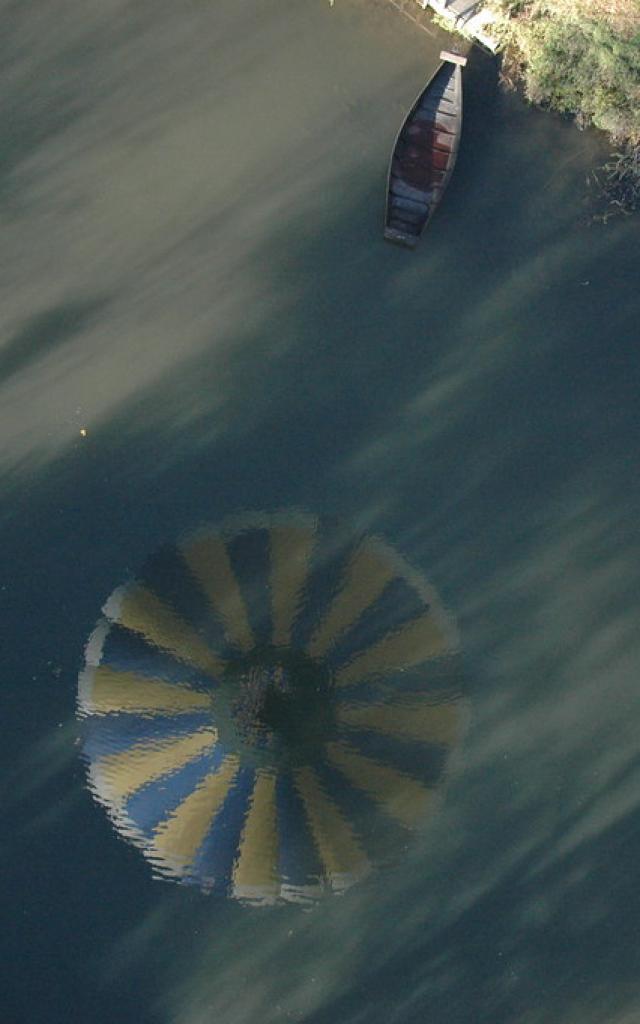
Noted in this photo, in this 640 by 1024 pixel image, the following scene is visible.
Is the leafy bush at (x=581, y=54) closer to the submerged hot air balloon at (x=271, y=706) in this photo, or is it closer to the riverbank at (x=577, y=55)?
the riverbank at (x=577, y=55)

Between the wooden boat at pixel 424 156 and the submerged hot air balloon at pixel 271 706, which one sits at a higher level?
the wooden boat at pixel 424 156

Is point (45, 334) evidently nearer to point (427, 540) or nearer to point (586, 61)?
point (427, 540)

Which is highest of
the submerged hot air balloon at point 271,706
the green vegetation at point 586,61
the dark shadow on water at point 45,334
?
the dark shadow on water at point 45,334

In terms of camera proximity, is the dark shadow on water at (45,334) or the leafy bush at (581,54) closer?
the dark shadow on water at (45,334)

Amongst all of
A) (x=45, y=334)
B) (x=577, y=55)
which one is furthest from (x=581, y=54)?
(x=45, y=334)

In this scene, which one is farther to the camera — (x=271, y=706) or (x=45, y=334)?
(x=271, y=706)

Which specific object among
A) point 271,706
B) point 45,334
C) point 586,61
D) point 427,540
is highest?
point 45,334

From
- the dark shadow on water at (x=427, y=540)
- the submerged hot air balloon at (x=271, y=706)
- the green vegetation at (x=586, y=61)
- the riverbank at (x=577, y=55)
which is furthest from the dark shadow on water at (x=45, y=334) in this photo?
the green vegetation at (x=586, y=61)
